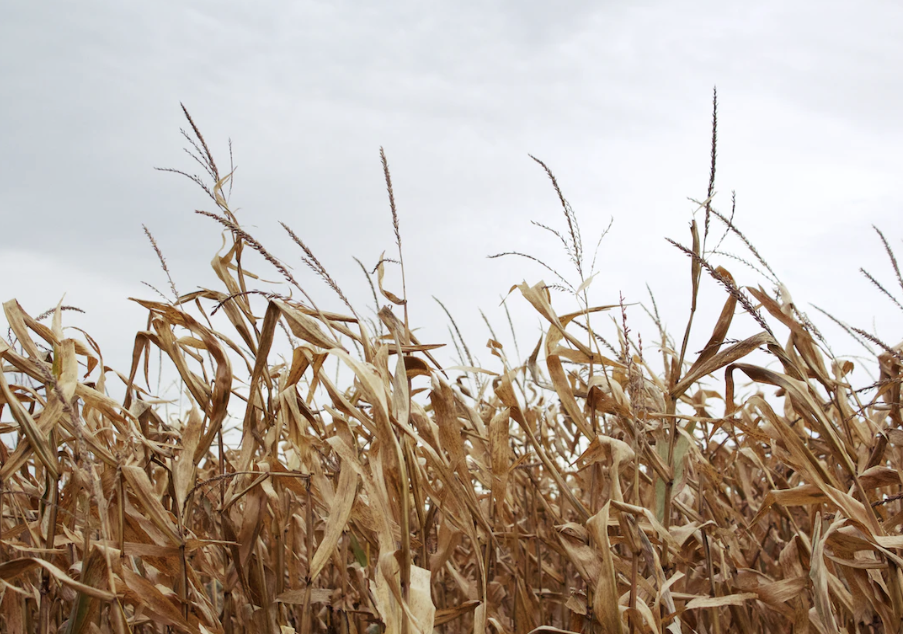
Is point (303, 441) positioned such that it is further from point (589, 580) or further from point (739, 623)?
point (739, 623)

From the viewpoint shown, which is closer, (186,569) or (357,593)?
(186,569)

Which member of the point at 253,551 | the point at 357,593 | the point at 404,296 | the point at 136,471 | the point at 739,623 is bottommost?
the point at 739,623

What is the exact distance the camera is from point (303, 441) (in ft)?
4.70

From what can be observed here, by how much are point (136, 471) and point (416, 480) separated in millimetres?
602

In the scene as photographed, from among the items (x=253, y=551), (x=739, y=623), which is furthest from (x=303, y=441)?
(x=739, y=623)

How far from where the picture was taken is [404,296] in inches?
59.9

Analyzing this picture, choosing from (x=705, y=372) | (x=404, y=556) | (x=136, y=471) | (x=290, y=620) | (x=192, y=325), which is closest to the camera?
(x=404, y=556)

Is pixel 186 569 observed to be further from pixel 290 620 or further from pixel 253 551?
pixel 290 620

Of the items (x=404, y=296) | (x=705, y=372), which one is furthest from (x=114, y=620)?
(x=705, y=372)

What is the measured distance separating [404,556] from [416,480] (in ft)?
0.44

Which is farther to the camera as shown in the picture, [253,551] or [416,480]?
[253,551]

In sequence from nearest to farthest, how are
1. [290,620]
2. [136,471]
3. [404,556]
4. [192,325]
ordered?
[404,556], [136,471], [192,325], [290,620]

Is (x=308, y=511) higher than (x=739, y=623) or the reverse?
higher

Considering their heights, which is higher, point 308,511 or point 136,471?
point 136,471
